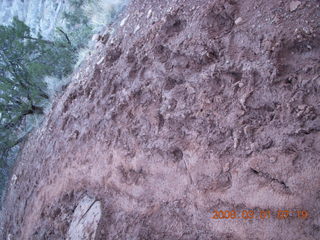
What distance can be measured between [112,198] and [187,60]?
151cm

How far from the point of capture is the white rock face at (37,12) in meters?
10.8

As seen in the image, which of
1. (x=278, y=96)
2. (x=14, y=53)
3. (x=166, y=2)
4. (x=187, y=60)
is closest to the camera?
(x=278, y=96)

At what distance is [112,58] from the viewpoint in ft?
11.5

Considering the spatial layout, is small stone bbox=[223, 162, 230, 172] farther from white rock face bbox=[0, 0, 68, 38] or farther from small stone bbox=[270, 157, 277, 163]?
white rock face bbox=[0, 0, 68, 38]

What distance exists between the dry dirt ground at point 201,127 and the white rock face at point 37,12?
25.8 ft

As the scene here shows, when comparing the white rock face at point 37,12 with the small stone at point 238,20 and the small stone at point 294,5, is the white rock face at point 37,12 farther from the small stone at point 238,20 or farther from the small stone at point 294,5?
the small stone at point 294,5

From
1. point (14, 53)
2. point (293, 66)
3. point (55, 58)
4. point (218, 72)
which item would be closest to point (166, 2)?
point (218, 72)

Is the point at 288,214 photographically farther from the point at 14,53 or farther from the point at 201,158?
the point at 14,53

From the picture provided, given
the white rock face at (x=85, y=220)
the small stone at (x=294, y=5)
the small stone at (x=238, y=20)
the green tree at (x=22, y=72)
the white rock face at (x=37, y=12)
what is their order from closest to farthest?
the small stone at (x=294, y=5) < the small stone at (x=238, y=20) < the white rock face at (x=85, y=220) < the green tree at (x=22, y=72) < the white rock face at (x=37, y=12)

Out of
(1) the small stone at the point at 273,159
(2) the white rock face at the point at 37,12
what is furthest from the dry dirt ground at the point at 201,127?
(2) the white rock face at the point at 37,12

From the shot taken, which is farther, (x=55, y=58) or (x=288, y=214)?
(x=55, y=58)

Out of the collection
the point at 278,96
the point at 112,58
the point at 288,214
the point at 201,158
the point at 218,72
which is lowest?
the point at 288,214

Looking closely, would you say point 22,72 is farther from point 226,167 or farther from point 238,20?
point 226,167

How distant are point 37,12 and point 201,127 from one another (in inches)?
506
